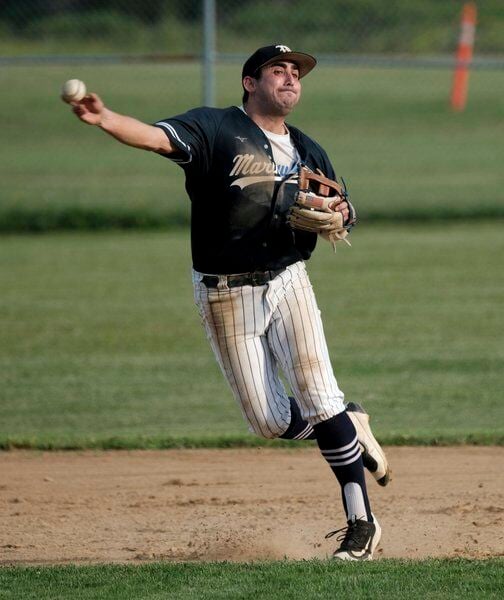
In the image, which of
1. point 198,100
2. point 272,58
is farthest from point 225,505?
point 198,100

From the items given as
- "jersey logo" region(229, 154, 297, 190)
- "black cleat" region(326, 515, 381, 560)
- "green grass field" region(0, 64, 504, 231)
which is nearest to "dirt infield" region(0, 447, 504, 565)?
"black cleat" region(326, 515, 381, 560)

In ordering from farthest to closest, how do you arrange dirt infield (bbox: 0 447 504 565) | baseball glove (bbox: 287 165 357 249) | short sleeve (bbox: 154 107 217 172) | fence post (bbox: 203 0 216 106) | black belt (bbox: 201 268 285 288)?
fence post (bbox: 203 0 216 106) < dirt infield (bbox: 0 447 504 565) < black belt (bbox: 201 268 285 288) < baseball glove (bbox: 287 165 357 249) < short sleeve (bbox: 154 107 217 172)

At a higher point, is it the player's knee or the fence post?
the fence post

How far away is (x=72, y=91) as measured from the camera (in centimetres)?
435

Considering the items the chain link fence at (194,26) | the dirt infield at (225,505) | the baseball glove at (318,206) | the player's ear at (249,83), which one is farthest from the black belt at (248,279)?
the chain link fence at (194,26)

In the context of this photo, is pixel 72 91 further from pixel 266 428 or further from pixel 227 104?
pixel 227 104

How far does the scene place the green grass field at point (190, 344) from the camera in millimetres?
7688

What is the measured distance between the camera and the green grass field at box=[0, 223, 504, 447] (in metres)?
7.69

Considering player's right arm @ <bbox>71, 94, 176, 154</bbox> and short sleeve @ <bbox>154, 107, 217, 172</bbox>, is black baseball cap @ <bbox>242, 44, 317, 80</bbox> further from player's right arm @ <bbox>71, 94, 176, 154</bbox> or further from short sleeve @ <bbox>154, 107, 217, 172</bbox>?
player's right arm @ <bbox>71, 94, 176, 154</bbox>

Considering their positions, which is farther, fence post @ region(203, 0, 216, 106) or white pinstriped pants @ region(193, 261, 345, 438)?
fence post @ region(203, 0, 216, 106)

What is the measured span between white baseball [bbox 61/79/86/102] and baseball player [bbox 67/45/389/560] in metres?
0.69

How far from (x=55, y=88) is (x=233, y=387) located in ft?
76.4

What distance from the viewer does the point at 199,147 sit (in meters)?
4.99

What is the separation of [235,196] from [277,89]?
1.65 ft
